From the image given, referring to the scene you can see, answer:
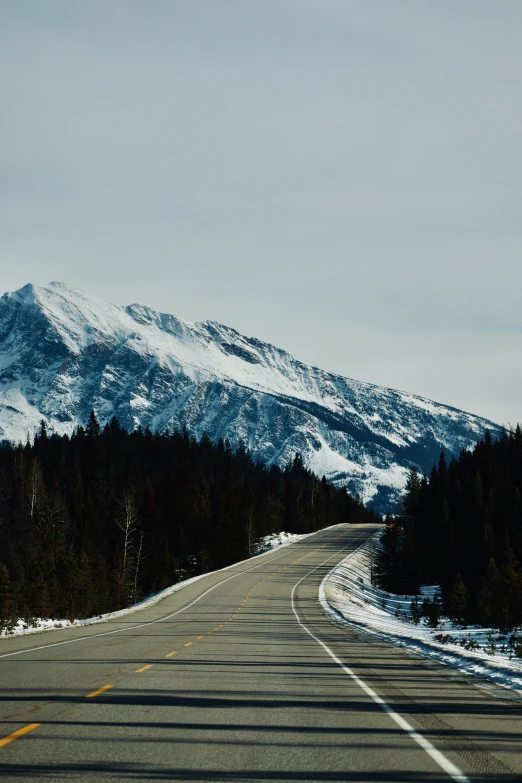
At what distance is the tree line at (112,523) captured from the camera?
58.0 meters

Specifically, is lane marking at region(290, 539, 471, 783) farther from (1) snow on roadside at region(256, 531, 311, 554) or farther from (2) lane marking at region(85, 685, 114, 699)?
(1) snow on roadside at region(256, 531, 311, 554)

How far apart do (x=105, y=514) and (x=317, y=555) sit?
2792 cm

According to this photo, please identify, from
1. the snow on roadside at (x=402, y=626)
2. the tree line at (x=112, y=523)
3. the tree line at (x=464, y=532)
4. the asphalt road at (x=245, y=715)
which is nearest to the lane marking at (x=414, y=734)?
the asphalt road at (x=245, y=715)

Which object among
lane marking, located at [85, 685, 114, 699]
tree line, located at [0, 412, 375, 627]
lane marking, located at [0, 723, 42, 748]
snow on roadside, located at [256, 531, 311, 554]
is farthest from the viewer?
snow on roadside, located at [256, 531, 311, 554]

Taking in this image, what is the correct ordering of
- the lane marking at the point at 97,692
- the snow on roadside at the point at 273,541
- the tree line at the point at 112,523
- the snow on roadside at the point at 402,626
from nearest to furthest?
the lane marking at the point at 97,692, the snow on roadside at the point at 402,626, the tree line at the point at 112,523, the snow on roadside at the point at 273,541

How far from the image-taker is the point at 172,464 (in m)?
156

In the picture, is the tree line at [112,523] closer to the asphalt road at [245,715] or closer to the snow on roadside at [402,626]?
the snow on roadside at [402,626]

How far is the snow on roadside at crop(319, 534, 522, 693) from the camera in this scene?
55.2 ft

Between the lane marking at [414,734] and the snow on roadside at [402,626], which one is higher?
the lane marking at [414,734]

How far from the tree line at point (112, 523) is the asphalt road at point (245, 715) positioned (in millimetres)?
22726

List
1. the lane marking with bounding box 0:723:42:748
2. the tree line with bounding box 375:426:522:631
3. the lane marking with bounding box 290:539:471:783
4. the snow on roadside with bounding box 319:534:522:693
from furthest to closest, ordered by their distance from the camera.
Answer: the tree line with bounding box 375:426:522:631 → the snow on roadside with bounding box 319:534:522:693 → the lane marking with bounding box 0:723:42:748 → the lane marking with bounding box 290:539:471:783

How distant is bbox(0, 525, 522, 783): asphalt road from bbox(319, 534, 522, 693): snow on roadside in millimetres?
1010

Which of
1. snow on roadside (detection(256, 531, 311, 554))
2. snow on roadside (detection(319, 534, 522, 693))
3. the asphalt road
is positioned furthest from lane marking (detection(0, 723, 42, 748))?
snow on roadside (detection(256, 531, 311, 554))

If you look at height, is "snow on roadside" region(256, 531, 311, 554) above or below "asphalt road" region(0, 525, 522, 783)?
below
